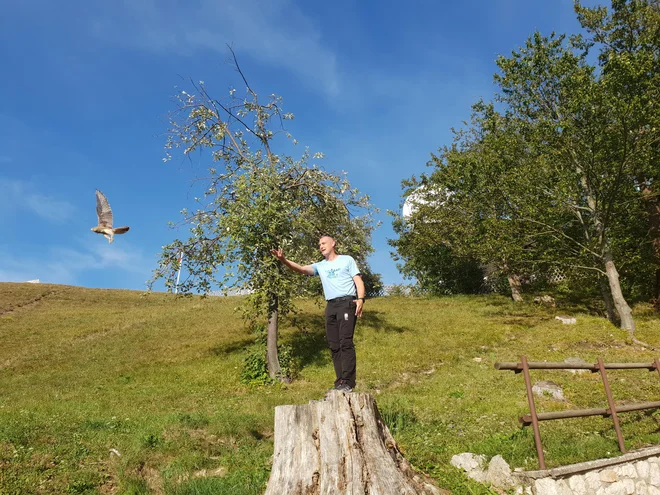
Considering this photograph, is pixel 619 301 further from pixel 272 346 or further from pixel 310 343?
pixel 272 346

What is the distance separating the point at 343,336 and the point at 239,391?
1144cm

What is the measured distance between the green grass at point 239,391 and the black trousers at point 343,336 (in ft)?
7.92

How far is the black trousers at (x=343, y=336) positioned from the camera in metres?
7.96

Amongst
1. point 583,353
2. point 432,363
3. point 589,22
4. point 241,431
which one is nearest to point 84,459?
point 241,431

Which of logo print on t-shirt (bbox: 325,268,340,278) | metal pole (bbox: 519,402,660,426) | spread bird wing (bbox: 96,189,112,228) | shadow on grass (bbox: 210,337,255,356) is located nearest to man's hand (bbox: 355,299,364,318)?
logo print on t-shirt (bbox: 325,268,340,278)

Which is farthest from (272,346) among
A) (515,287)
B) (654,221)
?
(654,221)

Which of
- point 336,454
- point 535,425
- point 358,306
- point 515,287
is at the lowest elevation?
point 535,425

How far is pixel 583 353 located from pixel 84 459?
1929 cm

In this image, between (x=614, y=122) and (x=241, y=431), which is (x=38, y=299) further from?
(x=614, y=122)

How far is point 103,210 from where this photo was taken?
17.0 meters

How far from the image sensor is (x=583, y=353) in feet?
68.5

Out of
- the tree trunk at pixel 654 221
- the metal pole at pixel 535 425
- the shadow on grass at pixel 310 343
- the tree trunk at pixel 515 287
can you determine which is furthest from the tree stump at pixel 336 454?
the tree trunk at pixel 515 287

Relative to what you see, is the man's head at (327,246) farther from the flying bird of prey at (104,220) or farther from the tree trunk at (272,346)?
the tree trunk at (272,346)

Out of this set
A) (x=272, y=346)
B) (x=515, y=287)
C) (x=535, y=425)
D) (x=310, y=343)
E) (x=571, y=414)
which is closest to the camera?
(x=535, y=425)
